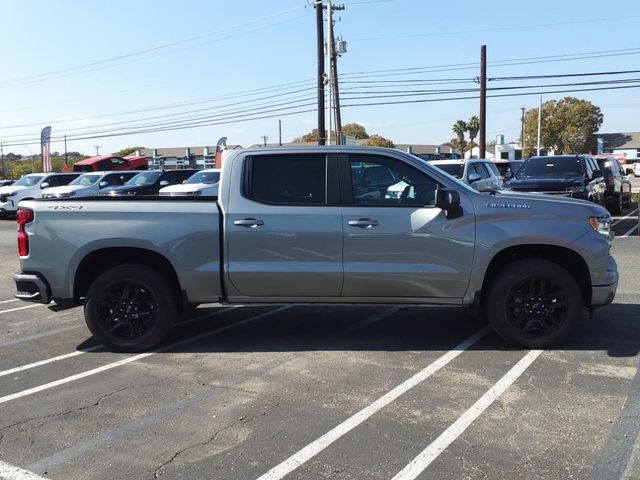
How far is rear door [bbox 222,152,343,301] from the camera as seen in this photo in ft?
17.5

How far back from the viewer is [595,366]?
16.4 ft

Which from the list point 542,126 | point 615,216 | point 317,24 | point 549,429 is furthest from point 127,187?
point 542,126

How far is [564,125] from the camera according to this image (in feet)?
265

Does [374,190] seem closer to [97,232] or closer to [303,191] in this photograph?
[303,191]

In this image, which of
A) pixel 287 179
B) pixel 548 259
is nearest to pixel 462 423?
pixel 548 259

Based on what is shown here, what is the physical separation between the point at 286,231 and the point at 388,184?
1015mm

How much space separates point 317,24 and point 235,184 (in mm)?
22609

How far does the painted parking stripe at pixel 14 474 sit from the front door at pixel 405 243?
287cm

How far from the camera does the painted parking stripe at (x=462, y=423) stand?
11.1 ft

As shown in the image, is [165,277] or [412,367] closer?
[412,367]

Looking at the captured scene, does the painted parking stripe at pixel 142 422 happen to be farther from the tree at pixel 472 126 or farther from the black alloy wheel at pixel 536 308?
the tree at pixel 472 126

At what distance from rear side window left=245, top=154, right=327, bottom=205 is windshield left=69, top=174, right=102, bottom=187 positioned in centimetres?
1848

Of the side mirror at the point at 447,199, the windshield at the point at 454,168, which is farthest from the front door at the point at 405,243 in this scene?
the windshield at the point at 454,168

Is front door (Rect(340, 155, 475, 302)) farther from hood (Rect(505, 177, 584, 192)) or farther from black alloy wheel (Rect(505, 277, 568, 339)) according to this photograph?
hood (Rect(505, 177, 584, 192))
